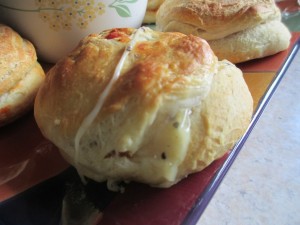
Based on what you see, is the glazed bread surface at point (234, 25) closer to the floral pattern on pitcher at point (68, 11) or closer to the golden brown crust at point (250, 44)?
the golden brown crust at point (250, 44)

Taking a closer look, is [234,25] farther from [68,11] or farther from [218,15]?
[68,11]

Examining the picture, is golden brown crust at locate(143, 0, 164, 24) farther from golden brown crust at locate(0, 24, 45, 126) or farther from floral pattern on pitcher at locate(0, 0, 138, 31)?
golden brown crust at locate(0, 24, 45, 126)

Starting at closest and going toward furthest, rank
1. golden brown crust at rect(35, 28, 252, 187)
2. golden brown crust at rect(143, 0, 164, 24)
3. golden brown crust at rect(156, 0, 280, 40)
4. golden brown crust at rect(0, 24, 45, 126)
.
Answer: golden brown crust at rect(35, 28, 252, 187), golden brown crust at rect(0, 24, 45, 126), golden brown crust at rect(156, 0, 280, 40), golden brown crust at rect(143, 0, 164, 24)

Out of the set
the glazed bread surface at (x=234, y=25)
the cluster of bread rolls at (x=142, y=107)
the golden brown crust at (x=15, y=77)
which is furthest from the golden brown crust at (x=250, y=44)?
the golden brown crust at (x=15, y=77)

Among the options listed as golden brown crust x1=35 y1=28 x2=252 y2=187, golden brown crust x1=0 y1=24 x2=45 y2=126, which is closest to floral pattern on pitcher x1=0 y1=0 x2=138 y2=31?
golden brown crust x1=0 y1=24 x2=45 y2=126

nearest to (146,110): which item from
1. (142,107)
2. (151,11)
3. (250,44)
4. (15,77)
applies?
(142,107)

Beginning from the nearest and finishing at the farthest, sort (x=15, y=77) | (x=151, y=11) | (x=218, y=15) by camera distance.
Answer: (x=15, y=77), (x=218, y=15), (x=151, y=11)
